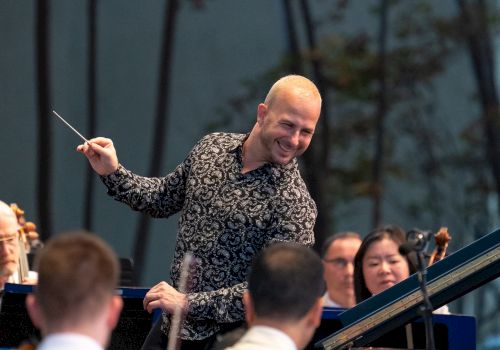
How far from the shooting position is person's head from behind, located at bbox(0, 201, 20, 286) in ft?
16.8

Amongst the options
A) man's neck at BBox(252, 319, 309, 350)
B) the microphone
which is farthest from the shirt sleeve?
man's neck at BBox(252, 319, 309, 350)

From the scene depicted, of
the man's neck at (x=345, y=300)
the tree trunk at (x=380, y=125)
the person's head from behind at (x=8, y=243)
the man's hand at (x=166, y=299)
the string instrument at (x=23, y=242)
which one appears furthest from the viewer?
the tree trunk at (x=380, y=125)

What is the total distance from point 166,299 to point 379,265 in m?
1.86

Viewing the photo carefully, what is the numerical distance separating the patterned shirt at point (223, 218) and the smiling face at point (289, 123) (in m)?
0.11

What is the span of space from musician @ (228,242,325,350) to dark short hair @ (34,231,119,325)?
14.8 inches

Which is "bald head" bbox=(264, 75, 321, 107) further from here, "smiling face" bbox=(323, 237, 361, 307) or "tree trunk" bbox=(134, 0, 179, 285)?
"tree trunk" bbox=(134, 0, 179, 285)

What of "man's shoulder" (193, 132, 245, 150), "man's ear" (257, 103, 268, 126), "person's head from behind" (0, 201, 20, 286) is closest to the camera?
"man's ear" (257, 103, 268, 126)

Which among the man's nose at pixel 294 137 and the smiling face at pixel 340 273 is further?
the smiling face at pixel 340 273

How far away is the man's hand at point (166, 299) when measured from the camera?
3.76 m

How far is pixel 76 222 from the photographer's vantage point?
29.9 feet

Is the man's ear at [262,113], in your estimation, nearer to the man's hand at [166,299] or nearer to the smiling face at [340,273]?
the man's hand at [166,299]

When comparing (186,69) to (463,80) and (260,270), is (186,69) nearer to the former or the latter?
(463,80)

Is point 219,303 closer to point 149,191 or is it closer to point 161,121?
point 149,191

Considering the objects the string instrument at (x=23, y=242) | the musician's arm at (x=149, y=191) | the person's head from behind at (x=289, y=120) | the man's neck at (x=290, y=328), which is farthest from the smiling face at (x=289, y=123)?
the string instrument at (x=23, y=242)
